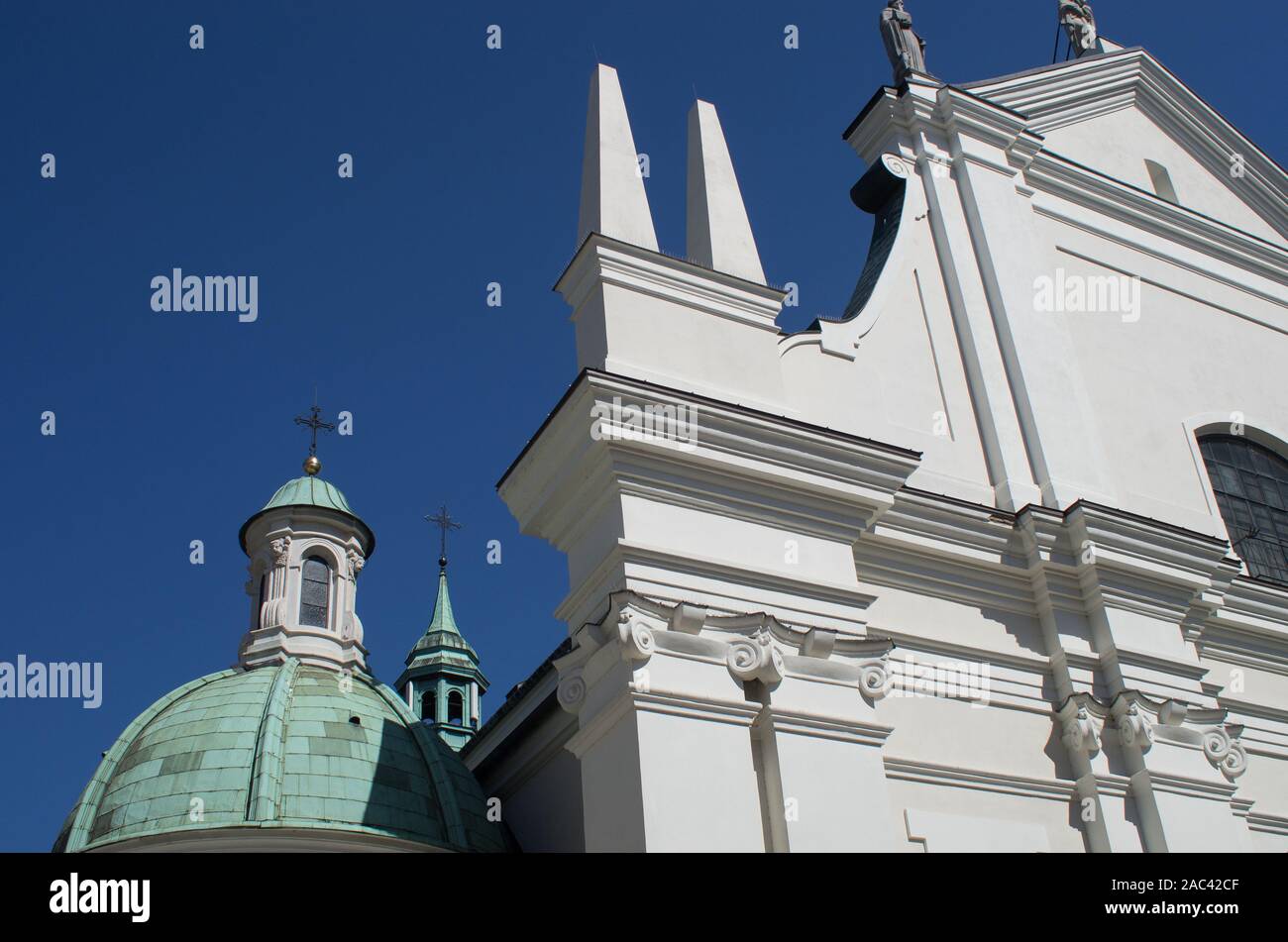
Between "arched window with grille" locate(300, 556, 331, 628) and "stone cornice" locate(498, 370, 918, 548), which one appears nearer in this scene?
"stone cornice" locate(498, 370, 918, 548)

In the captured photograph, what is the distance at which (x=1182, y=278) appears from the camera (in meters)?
14.9

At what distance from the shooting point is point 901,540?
34.9 ft

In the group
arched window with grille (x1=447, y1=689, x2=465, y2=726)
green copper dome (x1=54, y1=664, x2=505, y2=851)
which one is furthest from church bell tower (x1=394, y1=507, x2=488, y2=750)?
green copper dome (x1=54, y1=664, x2=505, y2=851)

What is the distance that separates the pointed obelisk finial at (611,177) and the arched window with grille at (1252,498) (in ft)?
20.6

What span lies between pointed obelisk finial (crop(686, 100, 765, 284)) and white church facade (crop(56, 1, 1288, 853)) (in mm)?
37

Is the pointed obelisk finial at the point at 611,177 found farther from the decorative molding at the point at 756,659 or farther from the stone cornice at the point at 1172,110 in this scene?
the stone cornice at the point at 1172,110

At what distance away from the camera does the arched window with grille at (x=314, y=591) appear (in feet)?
61.5

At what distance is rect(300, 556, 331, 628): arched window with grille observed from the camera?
739 inches

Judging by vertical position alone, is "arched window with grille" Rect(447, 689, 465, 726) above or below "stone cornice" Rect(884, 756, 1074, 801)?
above

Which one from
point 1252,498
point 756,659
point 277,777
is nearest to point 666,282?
point 756,659

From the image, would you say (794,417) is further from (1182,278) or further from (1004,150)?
(1182,278)

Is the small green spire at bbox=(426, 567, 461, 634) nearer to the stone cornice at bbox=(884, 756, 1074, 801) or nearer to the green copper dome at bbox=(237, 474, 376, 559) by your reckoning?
the green copper dome at bbox=(237, 474, 376, 559)

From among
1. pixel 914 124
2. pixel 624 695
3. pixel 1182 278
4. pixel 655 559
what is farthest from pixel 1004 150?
pixel 624 695
